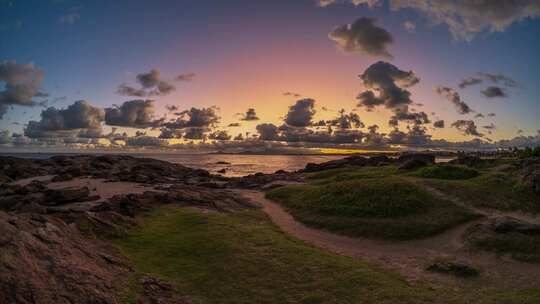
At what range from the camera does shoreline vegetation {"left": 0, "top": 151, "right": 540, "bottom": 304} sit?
39.8 feet

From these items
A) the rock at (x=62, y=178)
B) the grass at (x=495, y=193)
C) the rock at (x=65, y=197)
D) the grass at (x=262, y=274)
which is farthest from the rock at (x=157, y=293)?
the rock at (x=62, y=178)

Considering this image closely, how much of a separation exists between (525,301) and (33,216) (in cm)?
2197

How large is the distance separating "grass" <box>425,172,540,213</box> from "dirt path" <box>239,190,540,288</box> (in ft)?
16.5

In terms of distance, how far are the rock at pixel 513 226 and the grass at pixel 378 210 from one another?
3.05 m

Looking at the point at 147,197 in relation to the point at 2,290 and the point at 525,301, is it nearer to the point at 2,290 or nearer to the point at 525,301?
the point at 2,290

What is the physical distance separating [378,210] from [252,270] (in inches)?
625

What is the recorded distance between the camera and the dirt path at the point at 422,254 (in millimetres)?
16016

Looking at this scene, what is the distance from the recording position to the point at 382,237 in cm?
2347

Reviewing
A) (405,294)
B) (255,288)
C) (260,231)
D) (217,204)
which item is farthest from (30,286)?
(217,204)

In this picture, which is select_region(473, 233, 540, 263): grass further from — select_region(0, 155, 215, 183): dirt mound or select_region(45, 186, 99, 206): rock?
select_region(0, 155, 215, 183): dirt mound

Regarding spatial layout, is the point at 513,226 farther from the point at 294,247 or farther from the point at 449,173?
the point at 449,173

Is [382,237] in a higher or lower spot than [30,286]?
lower

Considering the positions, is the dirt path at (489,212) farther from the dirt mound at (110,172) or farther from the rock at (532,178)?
the dirt mound at (110,172)

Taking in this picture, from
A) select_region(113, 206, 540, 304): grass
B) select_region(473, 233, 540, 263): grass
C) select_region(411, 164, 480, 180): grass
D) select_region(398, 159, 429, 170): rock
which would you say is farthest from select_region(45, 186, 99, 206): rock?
select_region(398, 159, 429, 170): rock
